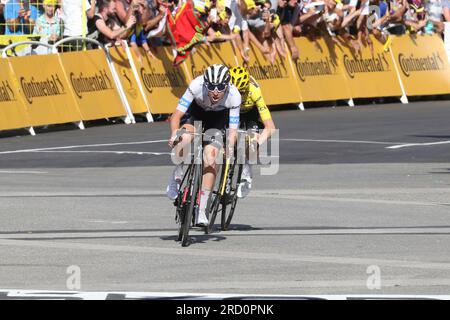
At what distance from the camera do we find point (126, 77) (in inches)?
1033

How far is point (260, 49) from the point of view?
29219 mm

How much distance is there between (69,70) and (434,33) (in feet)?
42.0

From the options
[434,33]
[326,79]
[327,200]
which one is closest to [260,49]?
[326,79]

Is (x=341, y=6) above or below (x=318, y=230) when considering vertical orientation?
above

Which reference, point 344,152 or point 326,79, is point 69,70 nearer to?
point 344,152

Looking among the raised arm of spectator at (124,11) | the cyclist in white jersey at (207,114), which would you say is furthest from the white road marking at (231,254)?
the raised arm of spectator at (124,11)

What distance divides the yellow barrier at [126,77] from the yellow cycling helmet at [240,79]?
41.5ft

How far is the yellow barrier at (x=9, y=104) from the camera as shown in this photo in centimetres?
2364

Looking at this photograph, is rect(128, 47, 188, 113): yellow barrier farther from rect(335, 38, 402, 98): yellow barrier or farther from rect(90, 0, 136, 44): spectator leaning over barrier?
rect(335, 38, 402, 98): yellow barrier

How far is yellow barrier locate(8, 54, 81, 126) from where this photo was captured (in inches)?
950

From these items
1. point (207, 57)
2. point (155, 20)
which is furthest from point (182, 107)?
point (207, 57)

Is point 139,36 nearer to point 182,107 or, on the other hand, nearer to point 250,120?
point 250,120

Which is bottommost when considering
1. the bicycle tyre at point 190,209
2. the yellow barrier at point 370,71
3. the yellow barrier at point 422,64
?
the bicycle tyre at point 190,209

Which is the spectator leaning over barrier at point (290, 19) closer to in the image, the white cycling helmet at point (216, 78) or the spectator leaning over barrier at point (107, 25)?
the spectator leaning over barrier at point (107, 25)
